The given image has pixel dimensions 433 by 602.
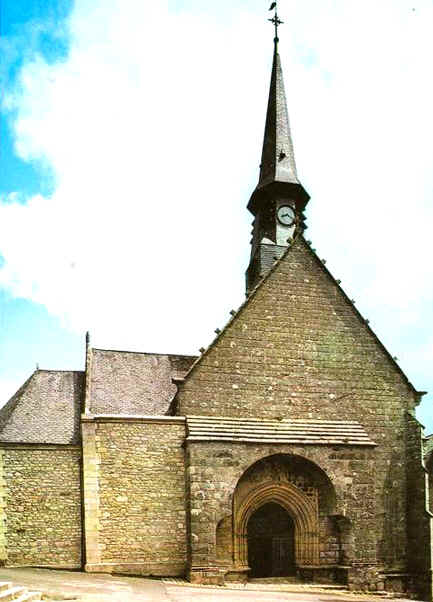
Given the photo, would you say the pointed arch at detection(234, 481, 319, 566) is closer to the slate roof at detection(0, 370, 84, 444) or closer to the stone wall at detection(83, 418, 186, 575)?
the stone wall at detection(83, 418, 186, 575)

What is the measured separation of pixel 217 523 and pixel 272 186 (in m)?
13.3

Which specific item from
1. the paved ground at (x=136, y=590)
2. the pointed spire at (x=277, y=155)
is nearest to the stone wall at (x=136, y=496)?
the paved ground at (x=136, y=590)

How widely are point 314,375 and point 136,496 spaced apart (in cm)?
645

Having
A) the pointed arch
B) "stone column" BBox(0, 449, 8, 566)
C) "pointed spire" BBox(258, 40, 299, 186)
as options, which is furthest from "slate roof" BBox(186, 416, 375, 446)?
"pointed spire" BBox(258, 40, 299, 186)

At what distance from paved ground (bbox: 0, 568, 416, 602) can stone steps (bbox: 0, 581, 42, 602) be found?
11.8 inches

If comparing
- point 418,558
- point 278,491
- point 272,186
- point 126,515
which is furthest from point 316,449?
point 272,186

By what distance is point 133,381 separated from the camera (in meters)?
21.1

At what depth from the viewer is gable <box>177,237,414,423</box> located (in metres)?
17.8

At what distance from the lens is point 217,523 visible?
15852 mm

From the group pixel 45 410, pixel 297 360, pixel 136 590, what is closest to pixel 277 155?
pixel 297 360

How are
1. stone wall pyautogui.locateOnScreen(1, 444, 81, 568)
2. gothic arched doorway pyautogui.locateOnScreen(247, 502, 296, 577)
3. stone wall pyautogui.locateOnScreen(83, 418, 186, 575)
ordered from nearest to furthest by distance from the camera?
stone wall pyautogui.locateOnScreen(83, 418, 186, 575)
stone wall pyautogui.locateOnScreen(1, 444, 81, 568)
gothic arched doorway pyautogui.locateOnScreen(247, 502, 296, 577)

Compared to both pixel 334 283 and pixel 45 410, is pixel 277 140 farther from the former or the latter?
pixel 45 410

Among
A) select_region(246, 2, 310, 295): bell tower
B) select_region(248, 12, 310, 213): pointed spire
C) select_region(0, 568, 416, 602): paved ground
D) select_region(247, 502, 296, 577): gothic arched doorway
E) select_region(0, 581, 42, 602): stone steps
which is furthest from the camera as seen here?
select_region(248, 12, 310, 213): pointed spire

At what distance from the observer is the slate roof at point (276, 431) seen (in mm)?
16688
